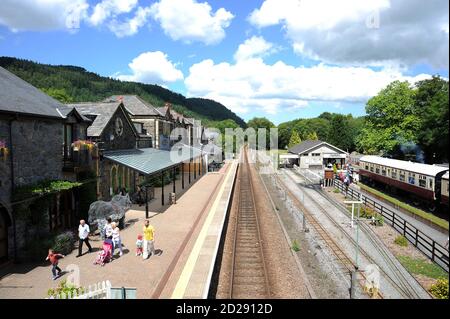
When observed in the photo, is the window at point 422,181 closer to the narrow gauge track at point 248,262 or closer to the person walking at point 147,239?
the narrow gauge track at point 248,262

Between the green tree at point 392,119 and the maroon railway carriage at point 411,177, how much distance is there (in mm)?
7810

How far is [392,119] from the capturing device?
4616 centimetres

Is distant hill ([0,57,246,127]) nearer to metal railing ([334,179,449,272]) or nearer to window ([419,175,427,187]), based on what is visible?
window ([419,175,427,187])

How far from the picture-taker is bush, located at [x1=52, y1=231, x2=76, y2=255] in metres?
14.1

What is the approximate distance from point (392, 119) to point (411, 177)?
20.3m

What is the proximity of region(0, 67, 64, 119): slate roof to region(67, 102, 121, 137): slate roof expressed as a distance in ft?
11.7

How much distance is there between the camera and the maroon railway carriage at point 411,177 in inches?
950

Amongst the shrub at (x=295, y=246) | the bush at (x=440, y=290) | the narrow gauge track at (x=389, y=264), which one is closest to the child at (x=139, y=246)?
the shrub at (x=295, y=246)

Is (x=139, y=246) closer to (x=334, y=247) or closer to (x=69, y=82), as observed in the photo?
(x=334, y=247)

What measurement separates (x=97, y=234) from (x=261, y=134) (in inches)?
3580

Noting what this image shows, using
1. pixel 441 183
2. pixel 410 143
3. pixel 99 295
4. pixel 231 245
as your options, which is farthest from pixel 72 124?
pixel 410 143

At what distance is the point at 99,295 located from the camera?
8.88 meters

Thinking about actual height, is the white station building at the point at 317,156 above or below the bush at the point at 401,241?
above
